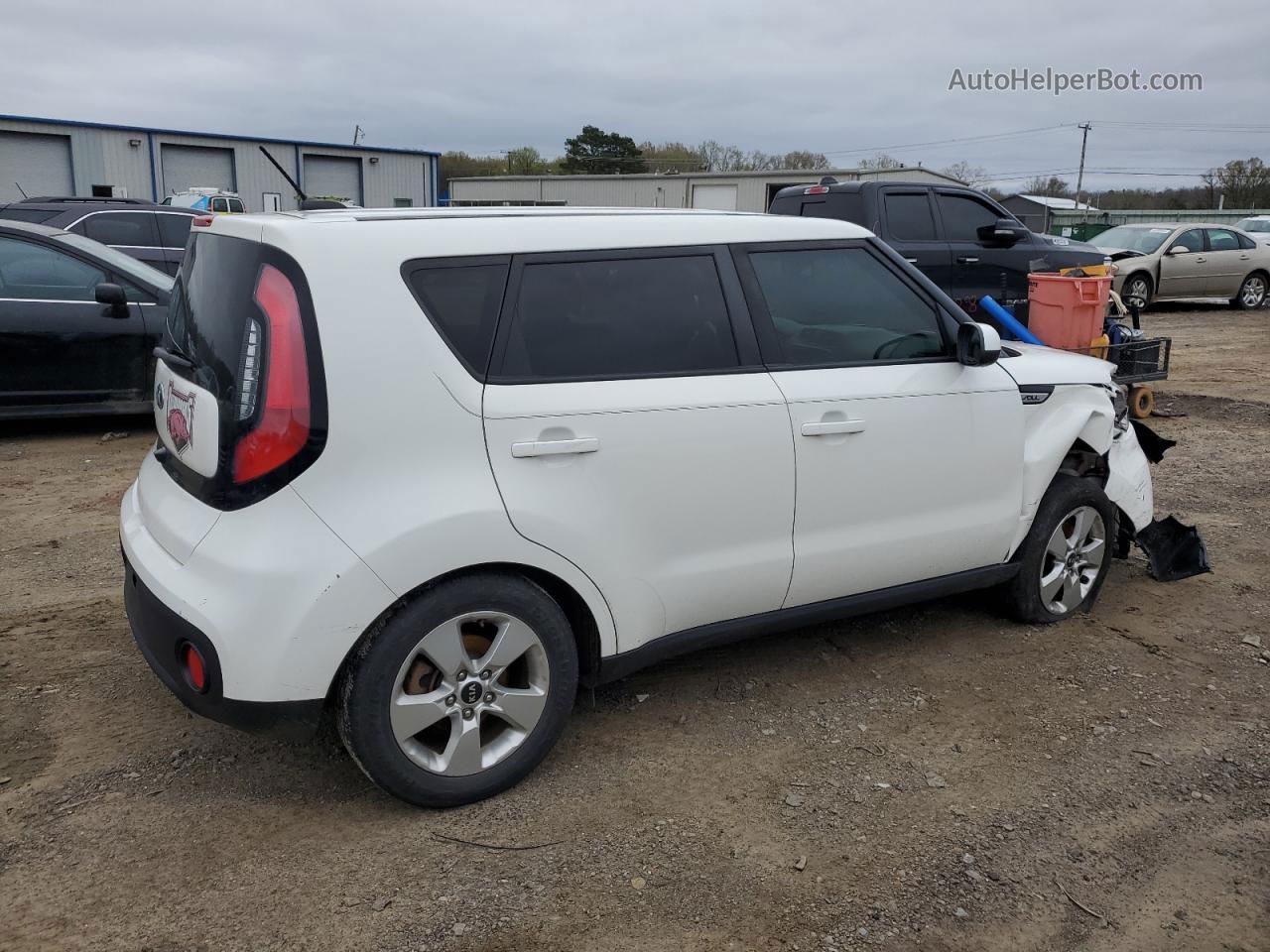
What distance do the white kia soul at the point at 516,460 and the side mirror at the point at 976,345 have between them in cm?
1

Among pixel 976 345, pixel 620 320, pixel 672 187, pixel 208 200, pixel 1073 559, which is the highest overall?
pixel 672 187

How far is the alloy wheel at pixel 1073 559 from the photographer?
4613mm

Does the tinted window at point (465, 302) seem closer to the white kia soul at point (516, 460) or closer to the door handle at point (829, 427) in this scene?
the white kia soul at point (516, 460)

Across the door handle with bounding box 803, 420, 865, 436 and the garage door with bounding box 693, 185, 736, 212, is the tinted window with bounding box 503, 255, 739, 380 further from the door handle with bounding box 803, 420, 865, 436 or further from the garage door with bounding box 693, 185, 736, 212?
the garage door with bounding box 693, 185, 736, 212

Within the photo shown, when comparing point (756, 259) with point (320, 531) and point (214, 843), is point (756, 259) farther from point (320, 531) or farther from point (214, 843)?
point (214, 843)

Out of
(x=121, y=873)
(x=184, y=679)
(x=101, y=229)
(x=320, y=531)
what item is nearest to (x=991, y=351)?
(x=320, y=531)

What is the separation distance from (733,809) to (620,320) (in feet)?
5.17

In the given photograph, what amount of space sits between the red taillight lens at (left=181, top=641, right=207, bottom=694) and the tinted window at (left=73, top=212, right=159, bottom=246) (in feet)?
39.6

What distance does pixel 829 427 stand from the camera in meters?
3.68

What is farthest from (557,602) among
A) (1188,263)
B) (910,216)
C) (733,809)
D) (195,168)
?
(195,168)

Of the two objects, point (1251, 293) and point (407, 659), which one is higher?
point (1251, 293)

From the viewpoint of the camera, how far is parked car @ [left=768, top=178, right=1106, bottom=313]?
34.6 ft

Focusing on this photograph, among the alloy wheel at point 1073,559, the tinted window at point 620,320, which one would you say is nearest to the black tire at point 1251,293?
the alloy wheel at point 1073,559

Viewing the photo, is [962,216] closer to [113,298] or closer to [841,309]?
[841,309]
